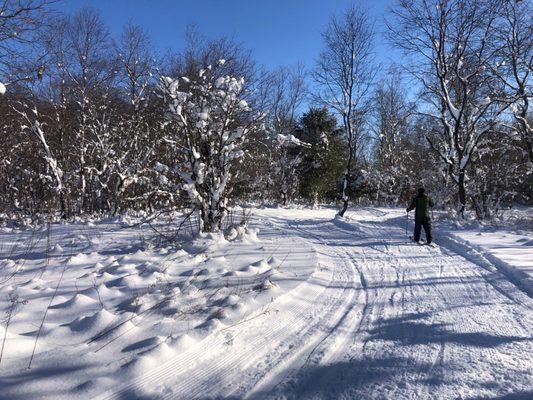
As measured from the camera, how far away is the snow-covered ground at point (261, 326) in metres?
2.58

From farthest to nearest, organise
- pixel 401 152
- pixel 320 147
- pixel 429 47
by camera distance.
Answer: pixel 401 152 < pixel 320 147 < pixel 429 47

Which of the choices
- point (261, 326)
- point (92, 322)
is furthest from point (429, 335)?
point (92, 322)

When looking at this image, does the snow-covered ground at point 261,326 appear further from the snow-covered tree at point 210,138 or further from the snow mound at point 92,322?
the snow-covered tree at point 210,138

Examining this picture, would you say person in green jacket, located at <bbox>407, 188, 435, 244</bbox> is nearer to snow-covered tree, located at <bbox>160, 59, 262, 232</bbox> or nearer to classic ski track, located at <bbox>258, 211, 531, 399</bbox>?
classic ski track, located at <bbox>258, 211, 531, 399</bbox>

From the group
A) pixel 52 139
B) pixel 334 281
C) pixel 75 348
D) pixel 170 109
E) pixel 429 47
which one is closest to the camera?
pixel 75 348

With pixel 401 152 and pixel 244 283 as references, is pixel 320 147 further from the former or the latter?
pixel 244 283

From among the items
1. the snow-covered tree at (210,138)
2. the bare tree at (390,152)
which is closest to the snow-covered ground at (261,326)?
the snow-covered tree at (210,138)

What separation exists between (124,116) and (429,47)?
47.1 feet

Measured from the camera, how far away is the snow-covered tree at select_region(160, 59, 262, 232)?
8094mm

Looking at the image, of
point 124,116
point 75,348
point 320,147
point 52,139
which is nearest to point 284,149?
point 320,147

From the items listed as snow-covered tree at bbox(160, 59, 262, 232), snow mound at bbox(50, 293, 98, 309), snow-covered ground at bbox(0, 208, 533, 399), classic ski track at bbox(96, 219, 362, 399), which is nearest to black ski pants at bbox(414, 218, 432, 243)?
snow-covered ground at bbox(0, 208, 533, 399)

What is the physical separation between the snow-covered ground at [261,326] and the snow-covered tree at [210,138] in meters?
2.00

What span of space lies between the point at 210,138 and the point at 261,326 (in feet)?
19.3

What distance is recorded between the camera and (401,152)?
32.0 m
